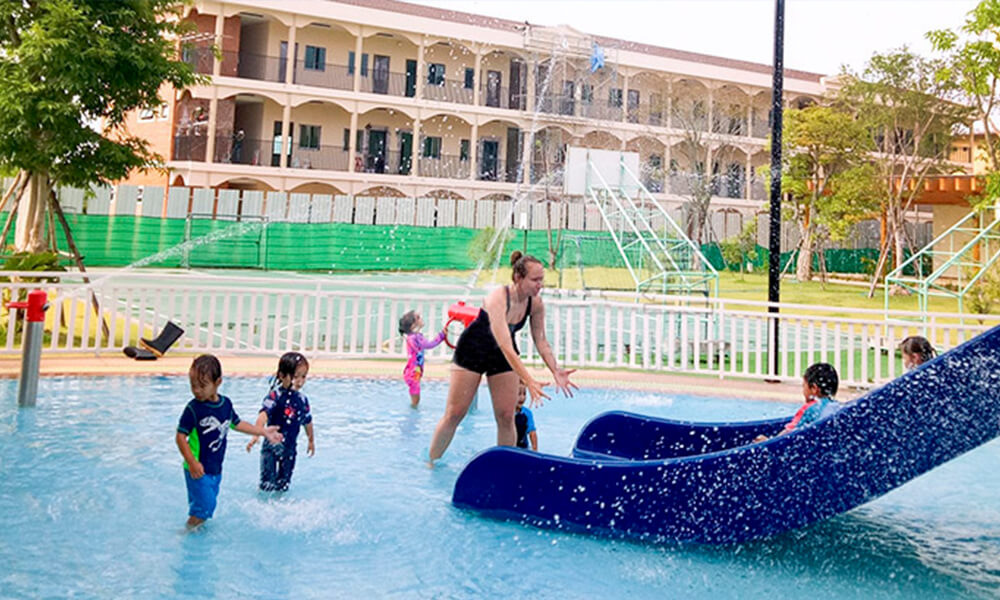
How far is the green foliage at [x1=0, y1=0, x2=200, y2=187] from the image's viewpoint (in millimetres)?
9977

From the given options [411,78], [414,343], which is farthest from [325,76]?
[414,343]

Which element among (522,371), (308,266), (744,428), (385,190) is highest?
(385,190)

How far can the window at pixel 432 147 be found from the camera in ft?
115

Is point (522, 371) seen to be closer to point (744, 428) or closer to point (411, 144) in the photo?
point (744, 428)

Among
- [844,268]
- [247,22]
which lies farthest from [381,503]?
[844,268]

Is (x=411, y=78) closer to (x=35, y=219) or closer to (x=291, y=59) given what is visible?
(x=291, y=59)

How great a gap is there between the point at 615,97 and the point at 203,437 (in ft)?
115

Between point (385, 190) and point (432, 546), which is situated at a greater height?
point (385, 190)

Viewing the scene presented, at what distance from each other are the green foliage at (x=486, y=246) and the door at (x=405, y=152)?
439 cm

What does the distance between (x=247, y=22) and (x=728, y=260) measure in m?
23.4

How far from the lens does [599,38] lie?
38094mm

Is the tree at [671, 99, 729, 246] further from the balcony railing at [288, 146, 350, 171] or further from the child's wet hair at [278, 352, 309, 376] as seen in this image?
the child's wet hair at [278, 352, 309, 376]

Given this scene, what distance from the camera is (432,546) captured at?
393 cm

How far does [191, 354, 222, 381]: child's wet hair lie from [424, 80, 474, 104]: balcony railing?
32.0m
